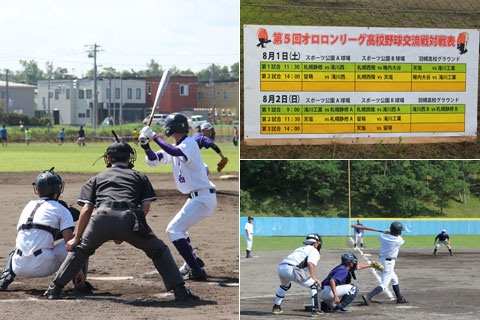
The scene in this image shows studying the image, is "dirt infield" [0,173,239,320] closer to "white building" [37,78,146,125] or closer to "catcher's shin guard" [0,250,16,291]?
"catcher's shin guard" [0,250,16,291]

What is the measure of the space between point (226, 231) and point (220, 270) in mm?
3204

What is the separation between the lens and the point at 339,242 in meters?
15.8

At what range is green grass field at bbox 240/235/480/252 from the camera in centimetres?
1211

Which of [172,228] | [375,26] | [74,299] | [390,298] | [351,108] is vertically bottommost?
[390,298]

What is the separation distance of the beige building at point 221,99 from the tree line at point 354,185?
55245 millimetres

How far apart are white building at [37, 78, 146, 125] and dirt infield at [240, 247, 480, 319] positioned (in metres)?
54.7

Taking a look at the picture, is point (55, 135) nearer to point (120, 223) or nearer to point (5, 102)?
point (5, 102)

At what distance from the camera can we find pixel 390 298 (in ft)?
24.3

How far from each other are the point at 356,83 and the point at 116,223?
232 centimetres

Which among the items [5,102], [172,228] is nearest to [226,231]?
[172,228]

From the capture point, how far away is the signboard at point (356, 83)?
4.33m

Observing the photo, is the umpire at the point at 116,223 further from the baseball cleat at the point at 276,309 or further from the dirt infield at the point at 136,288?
the baseball cleat at the point at 276,309

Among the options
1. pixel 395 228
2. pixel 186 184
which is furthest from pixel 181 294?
pixel 395 228

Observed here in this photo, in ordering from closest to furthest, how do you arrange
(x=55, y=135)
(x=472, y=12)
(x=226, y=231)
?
(x=472, y=12) < (x=226, y=231) < (x=55, y=135)
